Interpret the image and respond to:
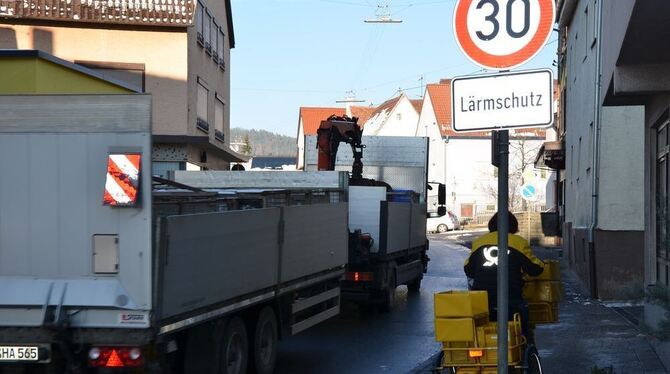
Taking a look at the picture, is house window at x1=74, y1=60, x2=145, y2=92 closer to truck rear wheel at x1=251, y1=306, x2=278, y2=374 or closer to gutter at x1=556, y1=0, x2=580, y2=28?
gutter at x1=556, y1=0, x2=580, y2=28

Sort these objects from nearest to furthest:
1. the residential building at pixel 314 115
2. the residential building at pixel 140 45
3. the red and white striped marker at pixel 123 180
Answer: the red and white striped marker at pixel 123 180 < the residential building at pixel 140 45 < the residential building at pixel 314 115

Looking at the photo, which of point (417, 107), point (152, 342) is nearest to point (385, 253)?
point (152, 342)

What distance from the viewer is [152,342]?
6523mm

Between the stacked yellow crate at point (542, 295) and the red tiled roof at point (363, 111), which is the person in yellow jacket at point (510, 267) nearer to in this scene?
the stacked yellow crate at point (542, 295)

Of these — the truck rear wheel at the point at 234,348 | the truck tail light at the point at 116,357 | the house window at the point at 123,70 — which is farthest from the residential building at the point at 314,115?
the truck tail light at the point at 116,357

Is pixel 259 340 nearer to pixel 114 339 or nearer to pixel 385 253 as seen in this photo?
pixel 114 339

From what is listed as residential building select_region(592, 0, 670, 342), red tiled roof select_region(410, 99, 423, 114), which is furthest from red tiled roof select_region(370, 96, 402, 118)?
residential building select_region(592, 0, 670, 342)

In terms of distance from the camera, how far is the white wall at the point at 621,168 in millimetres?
15617

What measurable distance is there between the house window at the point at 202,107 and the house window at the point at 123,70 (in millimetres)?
2357

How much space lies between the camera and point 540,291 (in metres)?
7.77

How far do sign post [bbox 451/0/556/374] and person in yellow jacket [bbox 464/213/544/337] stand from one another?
1.45m

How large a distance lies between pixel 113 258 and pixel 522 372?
3117 mm

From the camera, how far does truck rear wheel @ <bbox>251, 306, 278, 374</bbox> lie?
29.1 feet

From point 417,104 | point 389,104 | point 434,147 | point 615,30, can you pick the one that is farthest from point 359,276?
point 389,104
